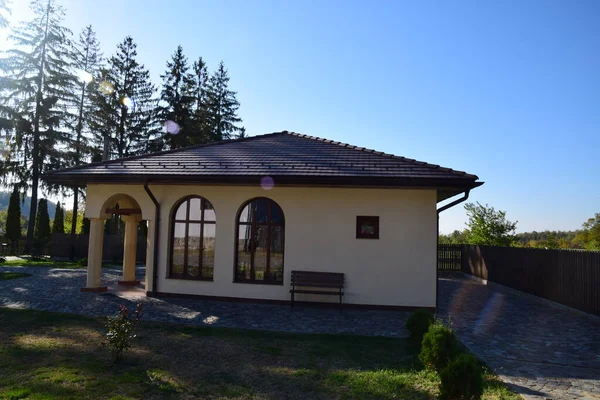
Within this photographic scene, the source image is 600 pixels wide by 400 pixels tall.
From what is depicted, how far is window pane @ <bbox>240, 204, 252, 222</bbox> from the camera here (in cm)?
1087

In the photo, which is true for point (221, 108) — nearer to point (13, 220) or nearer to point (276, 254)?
point (13, 220)

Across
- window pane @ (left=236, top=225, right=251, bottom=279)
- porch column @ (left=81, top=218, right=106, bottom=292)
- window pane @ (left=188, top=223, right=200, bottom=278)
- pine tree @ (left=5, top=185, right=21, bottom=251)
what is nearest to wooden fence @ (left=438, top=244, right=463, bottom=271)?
window pane @ (left=236, top=225, right=251, bottom=279)

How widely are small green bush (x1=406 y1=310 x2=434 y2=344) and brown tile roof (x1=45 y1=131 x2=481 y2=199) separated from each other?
3.60 m

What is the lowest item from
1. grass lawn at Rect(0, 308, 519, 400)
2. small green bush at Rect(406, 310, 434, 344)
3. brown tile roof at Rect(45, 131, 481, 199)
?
grass lawn at Rect(0, 308, 519, 400)

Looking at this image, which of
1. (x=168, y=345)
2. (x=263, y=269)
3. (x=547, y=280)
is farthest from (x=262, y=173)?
(x=547, y=280)

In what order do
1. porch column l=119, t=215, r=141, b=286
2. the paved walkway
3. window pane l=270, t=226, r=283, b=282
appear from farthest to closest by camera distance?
porch column l=119, t=215, r=141, b=286, window pane l=270, t=226, r=283, b=282, the paved walkway

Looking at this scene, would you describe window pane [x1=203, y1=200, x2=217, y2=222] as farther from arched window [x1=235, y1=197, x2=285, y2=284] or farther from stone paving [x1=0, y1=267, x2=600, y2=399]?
stone paving [x1=0, y1=267, x2=600, y2=399]

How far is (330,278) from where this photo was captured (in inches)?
398

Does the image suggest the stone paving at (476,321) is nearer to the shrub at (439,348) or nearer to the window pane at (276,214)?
the shrub at (439,348)

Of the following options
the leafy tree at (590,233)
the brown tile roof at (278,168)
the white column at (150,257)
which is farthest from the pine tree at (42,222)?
the leafy tree at (590,233)

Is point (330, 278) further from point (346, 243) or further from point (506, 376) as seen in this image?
point (506, 376)

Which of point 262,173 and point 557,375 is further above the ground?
point 262,173

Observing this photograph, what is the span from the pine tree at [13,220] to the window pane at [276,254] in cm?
2492

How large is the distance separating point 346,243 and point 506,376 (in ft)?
17.8
